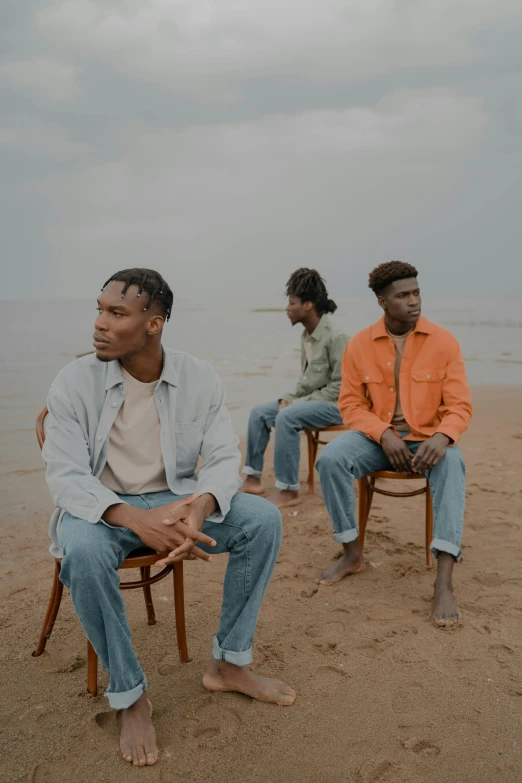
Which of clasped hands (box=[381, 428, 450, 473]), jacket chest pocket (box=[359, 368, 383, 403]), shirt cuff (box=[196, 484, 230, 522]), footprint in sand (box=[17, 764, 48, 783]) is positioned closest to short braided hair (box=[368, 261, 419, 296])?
jacket chest pocket (box=[359, 368, 383, 403])

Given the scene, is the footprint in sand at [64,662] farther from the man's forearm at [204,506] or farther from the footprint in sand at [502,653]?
the footprint in sand at [502,653]

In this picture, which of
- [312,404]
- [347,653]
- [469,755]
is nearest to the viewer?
[469,755]

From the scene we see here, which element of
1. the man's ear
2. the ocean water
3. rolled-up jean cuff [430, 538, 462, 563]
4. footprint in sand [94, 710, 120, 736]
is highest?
the man's ear

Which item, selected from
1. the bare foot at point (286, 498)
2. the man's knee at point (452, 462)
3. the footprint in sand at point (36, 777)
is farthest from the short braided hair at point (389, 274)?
the footprint in sand at point (36, 777)

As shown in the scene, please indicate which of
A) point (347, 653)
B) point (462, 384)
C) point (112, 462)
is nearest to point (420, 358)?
point (462, 384)

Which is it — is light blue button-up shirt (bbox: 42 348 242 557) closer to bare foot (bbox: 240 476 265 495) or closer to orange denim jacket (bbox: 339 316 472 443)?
orange denim jacket (bbox: 339 316 472 443)

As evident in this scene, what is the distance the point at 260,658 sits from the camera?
2.99 m

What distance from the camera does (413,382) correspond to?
12.7 feet

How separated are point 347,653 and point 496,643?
689 millimetres

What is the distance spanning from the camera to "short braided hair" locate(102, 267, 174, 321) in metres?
2.74

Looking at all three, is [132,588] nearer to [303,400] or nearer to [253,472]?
[303,400]

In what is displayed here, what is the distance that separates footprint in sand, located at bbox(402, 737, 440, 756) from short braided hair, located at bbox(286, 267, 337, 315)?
12.7ft

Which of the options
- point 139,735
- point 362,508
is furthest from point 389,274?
point 139,735

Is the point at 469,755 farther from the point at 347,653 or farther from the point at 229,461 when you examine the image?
the point at 229,461
